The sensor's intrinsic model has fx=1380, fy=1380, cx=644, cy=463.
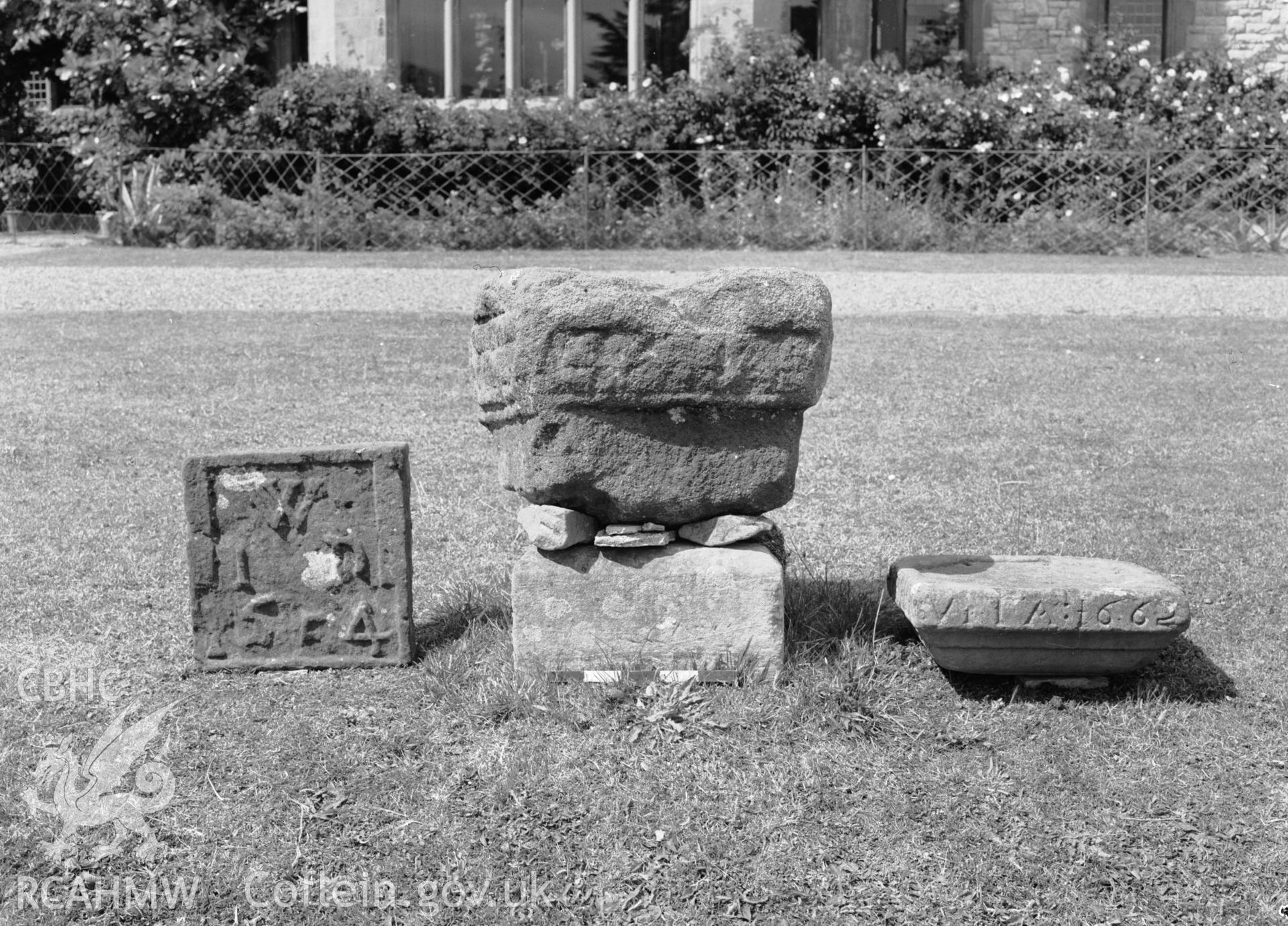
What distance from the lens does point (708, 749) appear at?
140 inches

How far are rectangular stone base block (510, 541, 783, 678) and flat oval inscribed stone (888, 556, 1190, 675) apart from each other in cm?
41

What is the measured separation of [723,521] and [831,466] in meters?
2.79

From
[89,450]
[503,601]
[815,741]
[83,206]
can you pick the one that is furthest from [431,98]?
[815,741]

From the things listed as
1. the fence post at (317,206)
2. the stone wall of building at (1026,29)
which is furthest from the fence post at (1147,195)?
the fence post at (317,206)

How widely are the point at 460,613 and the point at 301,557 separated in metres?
0.66

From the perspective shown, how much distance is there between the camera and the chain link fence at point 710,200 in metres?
14.3

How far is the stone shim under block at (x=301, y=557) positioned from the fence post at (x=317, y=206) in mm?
10643

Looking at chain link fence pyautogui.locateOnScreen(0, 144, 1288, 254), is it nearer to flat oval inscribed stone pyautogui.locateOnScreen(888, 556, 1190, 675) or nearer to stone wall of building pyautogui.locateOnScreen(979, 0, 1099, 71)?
stone wall of building pyautogui.locateOnScreen(979, 0, 1099, 71)

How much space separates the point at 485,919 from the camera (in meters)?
3.03

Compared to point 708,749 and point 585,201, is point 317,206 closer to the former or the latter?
point 585,201

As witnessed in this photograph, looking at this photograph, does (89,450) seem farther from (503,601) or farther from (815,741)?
(815,741)

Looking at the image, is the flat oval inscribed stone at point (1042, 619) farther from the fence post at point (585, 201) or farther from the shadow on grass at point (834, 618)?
the fence post at point (585, 201)

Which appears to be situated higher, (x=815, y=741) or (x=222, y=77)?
(x=222, y=77)

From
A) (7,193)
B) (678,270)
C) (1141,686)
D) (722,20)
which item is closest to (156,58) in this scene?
(7,193)
